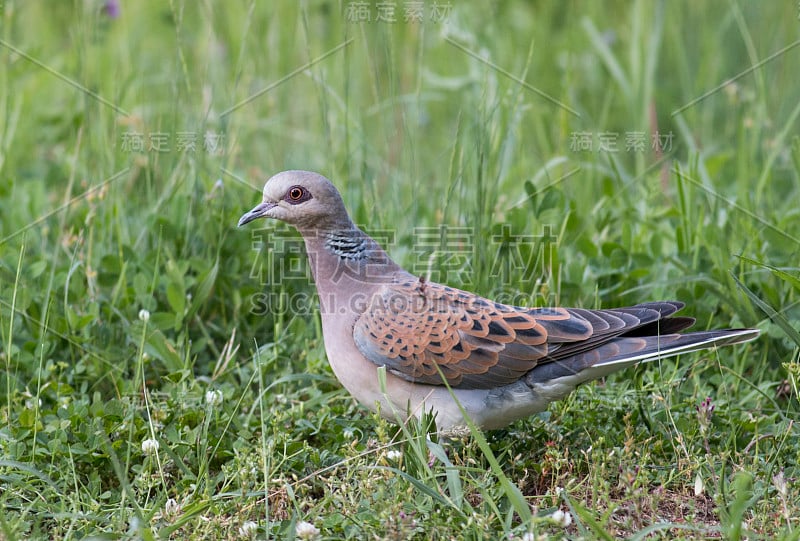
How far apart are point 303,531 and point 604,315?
5.30ft

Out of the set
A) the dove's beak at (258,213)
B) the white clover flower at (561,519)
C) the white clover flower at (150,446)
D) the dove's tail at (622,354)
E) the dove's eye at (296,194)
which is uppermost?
the dove's eye at (296,194)

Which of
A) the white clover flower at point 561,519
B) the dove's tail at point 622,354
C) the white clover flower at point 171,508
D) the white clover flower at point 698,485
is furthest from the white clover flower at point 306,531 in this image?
the white clover flower at point 698,485

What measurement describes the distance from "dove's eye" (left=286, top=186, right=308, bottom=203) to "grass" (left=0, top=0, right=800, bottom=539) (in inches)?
30.1

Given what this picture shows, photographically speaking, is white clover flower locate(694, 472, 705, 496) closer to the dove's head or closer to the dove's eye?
the dove's head

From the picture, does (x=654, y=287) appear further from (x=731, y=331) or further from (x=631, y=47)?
(x=631, y=47)

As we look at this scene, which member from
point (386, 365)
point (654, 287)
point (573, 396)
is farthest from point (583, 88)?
point (386, 365)

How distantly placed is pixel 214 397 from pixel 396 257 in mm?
1562

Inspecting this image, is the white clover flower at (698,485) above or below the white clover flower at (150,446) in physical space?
below

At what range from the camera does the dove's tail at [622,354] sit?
3664 millimetres

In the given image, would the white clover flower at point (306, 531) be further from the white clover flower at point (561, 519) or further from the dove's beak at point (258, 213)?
the dove's beak at point (258, 213)

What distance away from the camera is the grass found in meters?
3.44

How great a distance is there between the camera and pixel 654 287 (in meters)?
4.76

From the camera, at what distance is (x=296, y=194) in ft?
13.6

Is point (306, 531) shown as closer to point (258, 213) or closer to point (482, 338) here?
point (482, 338)
